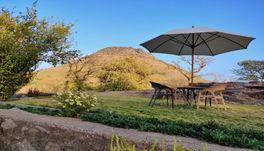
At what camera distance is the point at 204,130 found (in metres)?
2.95

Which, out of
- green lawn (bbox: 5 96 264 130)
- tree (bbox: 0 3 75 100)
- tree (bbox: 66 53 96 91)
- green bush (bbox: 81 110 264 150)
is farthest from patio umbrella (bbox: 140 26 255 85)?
tree (bbox: 66 53 96 91)

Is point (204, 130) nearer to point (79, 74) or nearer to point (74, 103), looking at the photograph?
point (74, 103)

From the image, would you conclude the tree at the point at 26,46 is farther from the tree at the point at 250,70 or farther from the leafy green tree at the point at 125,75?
the tree at the point at 250,70

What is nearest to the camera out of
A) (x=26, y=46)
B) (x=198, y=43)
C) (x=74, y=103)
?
(x=74, y=103)

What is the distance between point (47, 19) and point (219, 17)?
6761 millimetres

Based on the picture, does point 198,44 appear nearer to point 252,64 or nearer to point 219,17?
point 219,17

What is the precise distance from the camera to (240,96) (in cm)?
1067

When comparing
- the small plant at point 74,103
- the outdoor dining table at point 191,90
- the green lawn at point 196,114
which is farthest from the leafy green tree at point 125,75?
the small plant at point 74,103

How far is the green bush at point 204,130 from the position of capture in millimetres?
2660

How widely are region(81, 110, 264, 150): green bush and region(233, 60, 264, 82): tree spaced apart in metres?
16.7

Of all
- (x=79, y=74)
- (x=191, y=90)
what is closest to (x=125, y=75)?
(x=79, y=74)

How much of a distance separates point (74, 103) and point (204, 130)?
2.08m

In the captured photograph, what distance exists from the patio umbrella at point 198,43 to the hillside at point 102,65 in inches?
197

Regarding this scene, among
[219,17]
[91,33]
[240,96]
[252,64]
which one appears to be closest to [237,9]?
[219,17]
